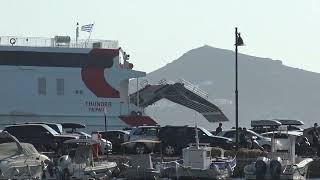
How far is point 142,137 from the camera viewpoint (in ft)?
127

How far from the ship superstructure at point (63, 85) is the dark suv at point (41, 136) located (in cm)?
1395

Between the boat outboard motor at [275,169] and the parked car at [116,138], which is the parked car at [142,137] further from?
the boat outboard motor at [275,169]

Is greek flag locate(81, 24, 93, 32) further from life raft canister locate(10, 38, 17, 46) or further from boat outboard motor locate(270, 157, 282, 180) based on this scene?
boat outboard motor locate(270, 157, 282, 180)

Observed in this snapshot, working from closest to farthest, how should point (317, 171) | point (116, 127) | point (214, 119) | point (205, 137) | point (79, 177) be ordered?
point (79, 177) → point (317, 171) → point (205, 137) → point (116, 127) → point (214, 119)

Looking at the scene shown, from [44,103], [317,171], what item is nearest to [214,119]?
[44,103]

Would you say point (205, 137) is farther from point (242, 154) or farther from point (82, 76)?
point (82, 76)

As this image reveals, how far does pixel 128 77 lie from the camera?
5384cm

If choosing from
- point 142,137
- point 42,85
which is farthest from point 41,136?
point 42,85

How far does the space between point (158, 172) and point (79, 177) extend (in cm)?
300

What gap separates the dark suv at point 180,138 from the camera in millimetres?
36406

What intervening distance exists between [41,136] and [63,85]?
52.9 feet

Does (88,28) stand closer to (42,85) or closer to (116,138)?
(42,85)

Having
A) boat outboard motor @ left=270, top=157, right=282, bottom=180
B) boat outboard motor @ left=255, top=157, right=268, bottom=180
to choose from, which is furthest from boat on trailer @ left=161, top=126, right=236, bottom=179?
boat outboard motor @ left=270, top=157, right=282, bottom=180

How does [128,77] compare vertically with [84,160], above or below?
above
